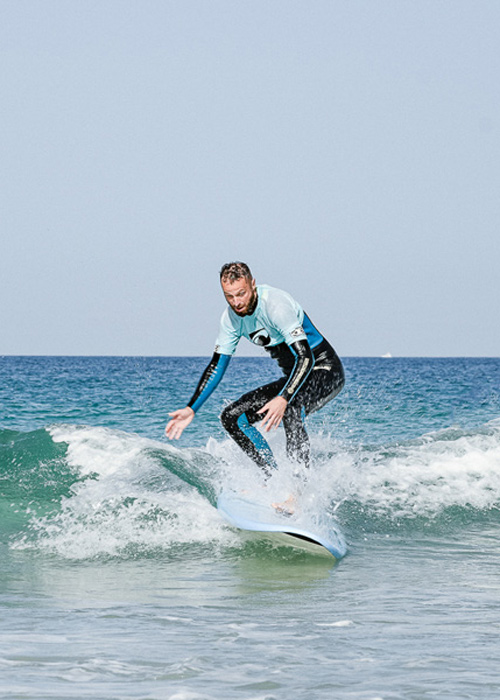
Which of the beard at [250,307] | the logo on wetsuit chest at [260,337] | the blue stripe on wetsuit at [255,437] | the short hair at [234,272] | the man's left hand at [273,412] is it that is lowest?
the blue stripe on wetsuit at [255,437]

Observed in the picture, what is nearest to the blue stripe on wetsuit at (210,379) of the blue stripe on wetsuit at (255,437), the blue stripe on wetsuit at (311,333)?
the blue stripe on wetsuit at (255,437)

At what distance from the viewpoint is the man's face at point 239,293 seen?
19.8 ft

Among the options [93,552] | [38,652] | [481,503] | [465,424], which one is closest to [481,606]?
[38,652]

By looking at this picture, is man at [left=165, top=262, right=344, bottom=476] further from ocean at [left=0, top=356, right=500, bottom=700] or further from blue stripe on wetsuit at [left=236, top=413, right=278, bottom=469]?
ocean at [left=0, top=356, right=500, bottom=700]

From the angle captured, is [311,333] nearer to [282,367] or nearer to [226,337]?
[282,367]

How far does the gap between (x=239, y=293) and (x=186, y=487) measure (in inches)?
138

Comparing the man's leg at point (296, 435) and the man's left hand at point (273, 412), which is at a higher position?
the man's left hand at point (273, 412)

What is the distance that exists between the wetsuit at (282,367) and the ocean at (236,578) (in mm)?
347

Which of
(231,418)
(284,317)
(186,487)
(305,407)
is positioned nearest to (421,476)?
(186,487)

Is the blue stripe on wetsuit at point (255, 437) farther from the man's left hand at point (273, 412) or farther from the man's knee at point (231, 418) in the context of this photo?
the man's left hand at point (273, 412)

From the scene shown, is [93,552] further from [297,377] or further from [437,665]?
[437,665]

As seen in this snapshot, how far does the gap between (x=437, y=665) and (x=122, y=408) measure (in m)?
20.1

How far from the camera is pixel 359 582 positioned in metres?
5.49

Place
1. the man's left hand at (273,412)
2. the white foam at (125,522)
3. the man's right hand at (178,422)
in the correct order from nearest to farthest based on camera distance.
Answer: the man's left hand at (273,412) → the man's right hand at (178,422) → the white foam at (125,522)
